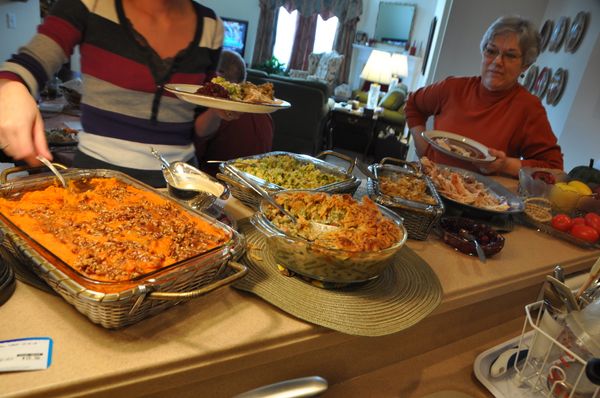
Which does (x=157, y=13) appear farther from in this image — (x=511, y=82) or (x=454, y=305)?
(x=511, y=82)

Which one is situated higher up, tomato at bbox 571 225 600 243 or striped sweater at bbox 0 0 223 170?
striped sweater at bbox 0 0 223 170

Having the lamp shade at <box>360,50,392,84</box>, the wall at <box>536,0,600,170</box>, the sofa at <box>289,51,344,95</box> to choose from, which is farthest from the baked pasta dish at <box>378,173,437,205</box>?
the sofa at <box>289,51,344,95</box>

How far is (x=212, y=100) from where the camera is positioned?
1042 millimetres

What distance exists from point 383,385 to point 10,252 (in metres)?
0.83

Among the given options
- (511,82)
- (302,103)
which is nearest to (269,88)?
(511,82)

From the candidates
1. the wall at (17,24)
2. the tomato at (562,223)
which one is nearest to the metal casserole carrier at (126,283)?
the tomato at (562,223)

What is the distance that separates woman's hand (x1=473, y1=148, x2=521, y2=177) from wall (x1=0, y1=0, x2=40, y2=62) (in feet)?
15.7

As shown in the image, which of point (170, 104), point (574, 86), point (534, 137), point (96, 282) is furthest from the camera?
point (574, 86)

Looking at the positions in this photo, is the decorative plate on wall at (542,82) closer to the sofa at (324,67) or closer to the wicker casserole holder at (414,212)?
the wicker casserole holder at (414,212)

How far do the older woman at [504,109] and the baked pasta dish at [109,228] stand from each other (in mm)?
1507

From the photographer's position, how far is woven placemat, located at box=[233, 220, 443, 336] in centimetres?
71

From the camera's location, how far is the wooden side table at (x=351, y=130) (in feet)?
19.5

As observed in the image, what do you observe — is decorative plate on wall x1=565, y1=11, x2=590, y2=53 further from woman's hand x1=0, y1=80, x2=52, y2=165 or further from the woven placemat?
woman's hand x1=0, y1=80, x2=52, y2=165

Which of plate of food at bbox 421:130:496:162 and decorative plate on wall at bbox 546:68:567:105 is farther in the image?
decorative plate on wall at bbox 546:68:567:105
